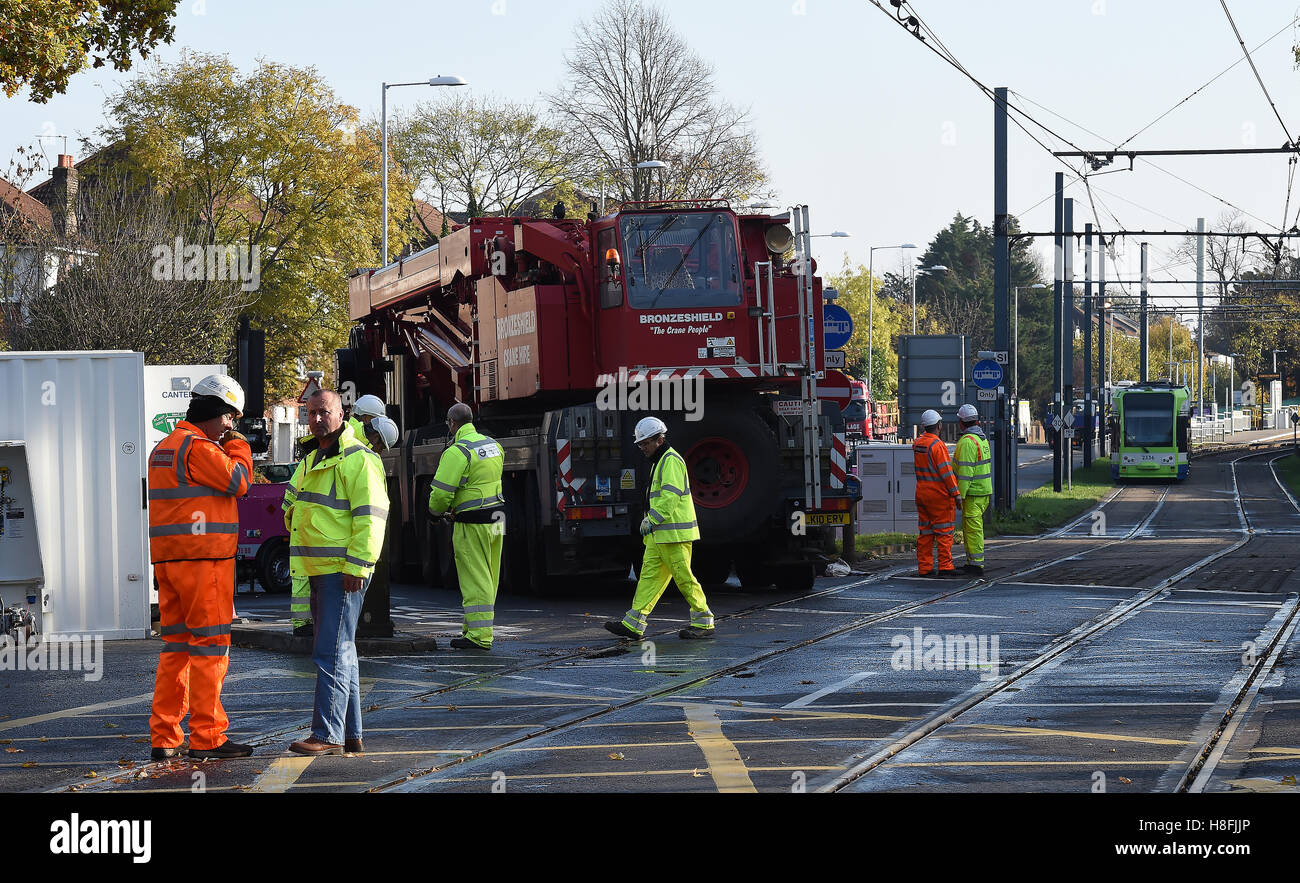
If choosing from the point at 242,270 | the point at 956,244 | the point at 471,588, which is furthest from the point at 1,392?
the point at 956,244

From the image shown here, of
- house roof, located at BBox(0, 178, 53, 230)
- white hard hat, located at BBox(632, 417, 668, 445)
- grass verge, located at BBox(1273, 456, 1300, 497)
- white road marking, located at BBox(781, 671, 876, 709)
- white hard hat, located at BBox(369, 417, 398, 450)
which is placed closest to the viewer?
white road marking, located at BBox(781, 671, 876, 709)

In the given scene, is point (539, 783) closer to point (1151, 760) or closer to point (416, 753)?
point (416, 753)

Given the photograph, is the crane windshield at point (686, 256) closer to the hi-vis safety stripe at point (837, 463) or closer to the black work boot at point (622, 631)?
the hi-vis safety stripe at point (837, 463)

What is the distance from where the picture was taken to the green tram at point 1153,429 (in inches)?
2169

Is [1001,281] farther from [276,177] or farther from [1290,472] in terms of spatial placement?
[1290,472]

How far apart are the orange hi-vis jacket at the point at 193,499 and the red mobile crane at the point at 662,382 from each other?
26.9ft

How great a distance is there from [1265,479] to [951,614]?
4540 centimetres

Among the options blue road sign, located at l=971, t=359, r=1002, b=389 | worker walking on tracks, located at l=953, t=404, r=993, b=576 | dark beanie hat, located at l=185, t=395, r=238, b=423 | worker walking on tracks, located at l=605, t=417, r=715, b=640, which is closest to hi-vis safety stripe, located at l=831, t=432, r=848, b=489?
worker walking on tracks, located at l=953, t=404, r=993, b=576

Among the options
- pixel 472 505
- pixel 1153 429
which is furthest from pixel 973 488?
pixel 1153 429

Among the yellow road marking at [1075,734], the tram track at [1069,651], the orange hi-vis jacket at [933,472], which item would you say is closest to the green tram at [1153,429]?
the tram track at [1069,651]

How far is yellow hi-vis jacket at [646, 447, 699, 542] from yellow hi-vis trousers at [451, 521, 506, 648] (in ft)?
4.08

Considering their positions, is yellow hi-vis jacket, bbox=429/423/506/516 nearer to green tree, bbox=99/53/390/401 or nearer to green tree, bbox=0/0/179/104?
green tree, bbox=0/0/179/104

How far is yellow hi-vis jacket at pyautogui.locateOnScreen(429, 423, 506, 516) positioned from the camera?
1399 centimetres

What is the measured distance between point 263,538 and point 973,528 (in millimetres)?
8187
